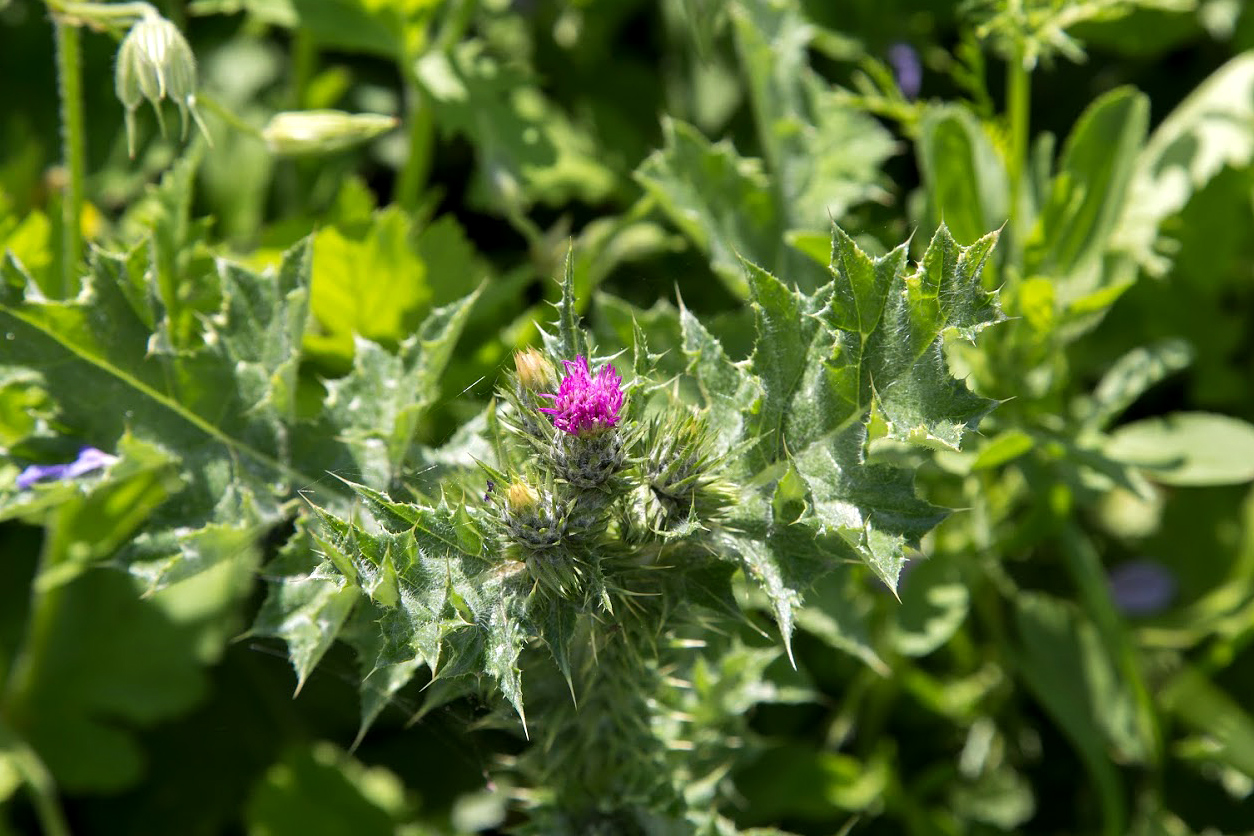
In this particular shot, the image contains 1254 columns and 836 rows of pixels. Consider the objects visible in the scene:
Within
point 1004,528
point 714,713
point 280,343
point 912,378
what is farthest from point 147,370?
point 1004,528

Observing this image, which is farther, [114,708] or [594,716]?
[114,708]

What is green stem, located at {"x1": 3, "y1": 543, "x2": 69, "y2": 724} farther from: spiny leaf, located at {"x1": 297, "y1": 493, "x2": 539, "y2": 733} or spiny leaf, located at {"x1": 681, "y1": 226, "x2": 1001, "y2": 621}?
spiny leaf, located at {"x1": 681, "y1": 226, "x2": 1001, "y2": 621}

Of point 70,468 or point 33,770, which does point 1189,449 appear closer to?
point 70,468

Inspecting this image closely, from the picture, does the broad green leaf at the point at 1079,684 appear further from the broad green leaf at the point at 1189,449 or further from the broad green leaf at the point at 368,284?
the broad green leaf at the point at 368,284

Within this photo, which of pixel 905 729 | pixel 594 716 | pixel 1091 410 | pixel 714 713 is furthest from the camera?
pixel 905 729

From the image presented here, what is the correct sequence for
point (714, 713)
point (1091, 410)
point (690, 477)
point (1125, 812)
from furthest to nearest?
point (1125, 812)
point (1091, 410)
point (714, 713)
point (690, 477)

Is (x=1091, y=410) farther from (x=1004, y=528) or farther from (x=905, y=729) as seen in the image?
(x=905, y=729)

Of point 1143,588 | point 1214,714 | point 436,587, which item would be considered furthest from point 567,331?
point 1143,588

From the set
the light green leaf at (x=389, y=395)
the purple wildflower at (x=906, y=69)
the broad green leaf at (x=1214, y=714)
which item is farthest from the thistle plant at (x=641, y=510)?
the purple wildflower at (x=906, y=69)
